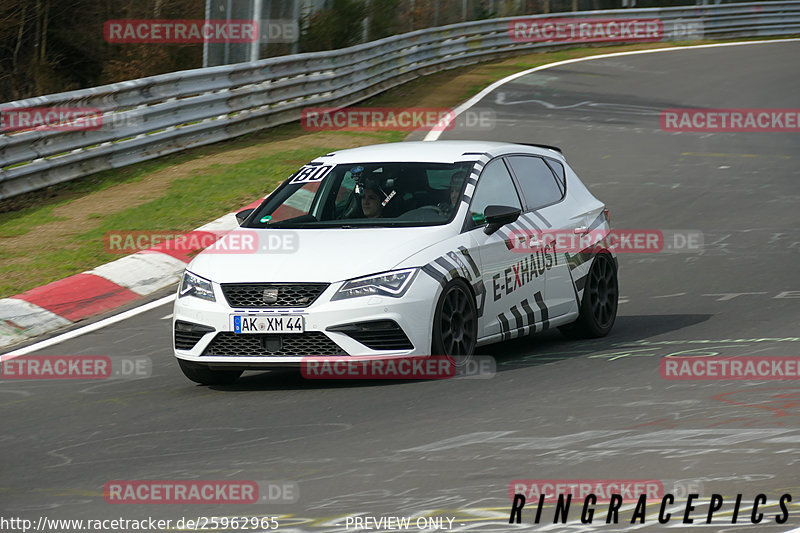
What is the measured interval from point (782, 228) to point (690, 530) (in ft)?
33.7

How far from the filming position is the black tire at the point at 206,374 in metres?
8.62

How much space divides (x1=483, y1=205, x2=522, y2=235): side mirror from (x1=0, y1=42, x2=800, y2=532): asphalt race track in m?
0.95

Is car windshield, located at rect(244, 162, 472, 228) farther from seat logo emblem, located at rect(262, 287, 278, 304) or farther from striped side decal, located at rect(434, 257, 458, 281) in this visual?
seat logo emblem, located at rect(262, 287, 278, 304)

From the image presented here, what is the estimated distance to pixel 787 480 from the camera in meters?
5.83

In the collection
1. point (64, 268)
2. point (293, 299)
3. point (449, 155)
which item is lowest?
point (64, 268)

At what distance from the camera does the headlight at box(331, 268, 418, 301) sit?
26.9ft

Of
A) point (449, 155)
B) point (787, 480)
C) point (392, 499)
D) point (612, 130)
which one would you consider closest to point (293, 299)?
point (449, 155)

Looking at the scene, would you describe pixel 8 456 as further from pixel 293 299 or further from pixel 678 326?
pixel 678 326

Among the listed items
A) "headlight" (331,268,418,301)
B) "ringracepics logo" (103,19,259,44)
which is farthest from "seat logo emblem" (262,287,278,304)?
"ringracepics logo" (103,19,259,44)
